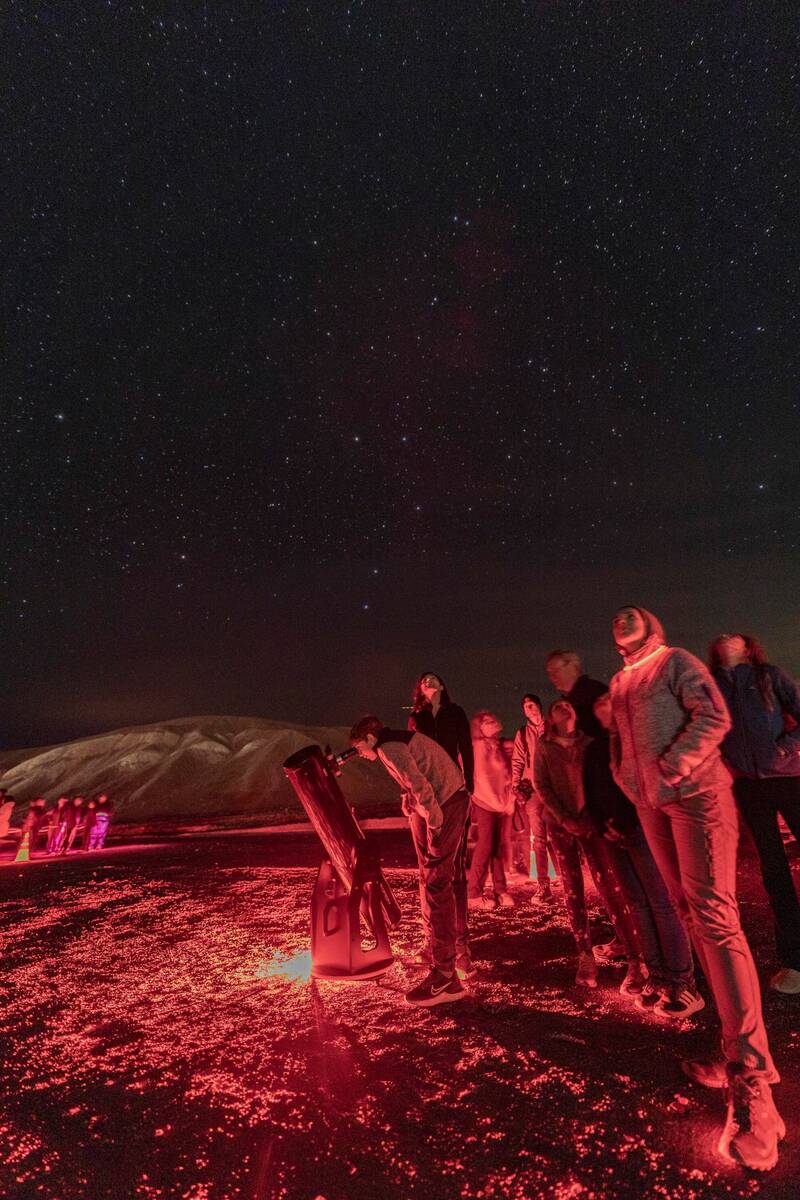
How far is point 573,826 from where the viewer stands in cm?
420

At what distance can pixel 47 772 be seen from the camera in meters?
117

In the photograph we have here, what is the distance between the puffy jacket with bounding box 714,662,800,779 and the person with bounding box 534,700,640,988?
97cm

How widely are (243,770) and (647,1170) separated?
105 meters

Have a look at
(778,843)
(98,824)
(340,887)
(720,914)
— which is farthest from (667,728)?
(98,824)

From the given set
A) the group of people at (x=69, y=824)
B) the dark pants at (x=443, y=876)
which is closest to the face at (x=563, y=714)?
the dark pants at (x=443, y=876)

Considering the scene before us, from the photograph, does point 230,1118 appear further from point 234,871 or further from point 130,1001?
point 234,871

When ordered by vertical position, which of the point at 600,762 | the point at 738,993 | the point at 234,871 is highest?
the point at 600,762

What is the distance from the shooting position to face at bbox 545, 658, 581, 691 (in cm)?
451

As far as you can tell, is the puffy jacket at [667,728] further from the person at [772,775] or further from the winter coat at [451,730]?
the winter coat at [451,730]

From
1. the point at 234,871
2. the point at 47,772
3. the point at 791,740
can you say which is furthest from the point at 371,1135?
the point at 47,772

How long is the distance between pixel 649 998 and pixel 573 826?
1.05m

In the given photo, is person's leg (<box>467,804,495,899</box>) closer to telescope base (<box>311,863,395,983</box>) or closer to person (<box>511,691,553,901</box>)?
person (<box>511,691,553,901</box>)

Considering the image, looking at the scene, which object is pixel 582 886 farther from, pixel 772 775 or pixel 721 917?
pixel 721 917

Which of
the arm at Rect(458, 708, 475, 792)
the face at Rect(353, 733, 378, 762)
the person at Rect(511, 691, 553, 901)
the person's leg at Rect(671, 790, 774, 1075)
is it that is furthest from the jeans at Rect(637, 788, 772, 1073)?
the person at Rect(511, 691, 553, 901)
